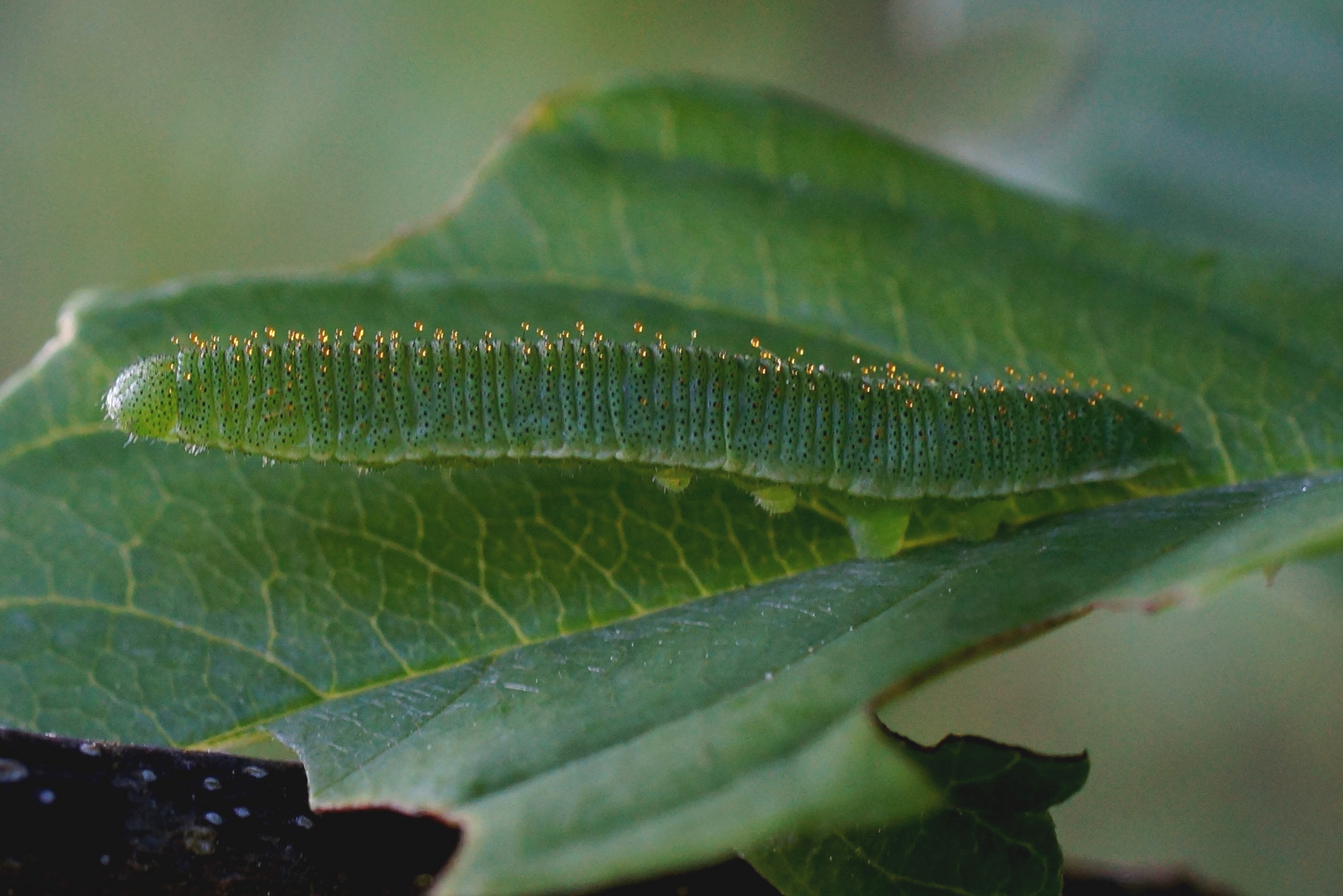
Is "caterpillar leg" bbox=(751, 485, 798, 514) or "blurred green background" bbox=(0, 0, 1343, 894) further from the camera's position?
"blurred green background" bbox=(0, 0, 1343, 894)

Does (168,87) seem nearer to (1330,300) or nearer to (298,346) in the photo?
(298,346)

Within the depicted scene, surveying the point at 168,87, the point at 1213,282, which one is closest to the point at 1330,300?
the point at 1213,282

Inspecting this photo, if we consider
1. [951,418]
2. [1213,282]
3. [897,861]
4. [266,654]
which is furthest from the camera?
[1213,282]

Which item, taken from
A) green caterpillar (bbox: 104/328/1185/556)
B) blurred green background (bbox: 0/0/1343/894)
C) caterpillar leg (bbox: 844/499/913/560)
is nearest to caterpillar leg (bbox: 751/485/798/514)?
green caterpillar (bbox: 104/328/1185/556)

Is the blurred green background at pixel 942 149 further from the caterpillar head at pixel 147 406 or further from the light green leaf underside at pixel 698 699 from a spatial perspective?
the light green leaf underside at pixel 698 699

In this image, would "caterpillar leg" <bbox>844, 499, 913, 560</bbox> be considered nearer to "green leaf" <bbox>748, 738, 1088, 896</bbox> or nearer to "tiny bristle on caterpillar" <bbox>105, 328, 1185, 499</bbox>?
"tiny bristle on caterpillar" <bbox>105, 328, 1185, 499</bbox>

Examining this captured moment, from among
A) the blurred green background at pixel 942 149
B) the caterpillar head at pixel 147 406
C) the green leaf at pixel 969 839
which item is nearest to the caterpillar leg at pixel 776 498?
the green leaf at pixel 969 839

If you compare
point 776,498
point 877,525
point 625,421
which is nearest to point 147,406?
point 625,421

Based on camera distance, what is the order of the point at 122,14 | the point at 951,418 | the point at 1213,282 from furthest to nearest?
1. the point at 122,14
2. the point at 1213,282
3. the point at 951,418

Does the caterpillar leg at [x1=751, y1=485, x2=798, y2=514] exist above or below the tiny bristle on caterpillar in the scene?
below
